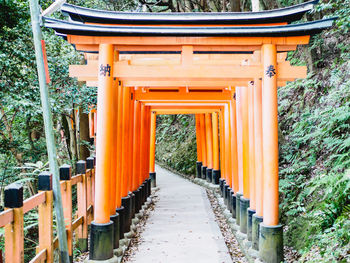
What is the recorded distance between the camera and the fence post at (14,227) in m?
3.29

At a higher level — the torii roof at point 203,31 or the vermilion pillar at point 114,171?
the torii roof at point 203,31

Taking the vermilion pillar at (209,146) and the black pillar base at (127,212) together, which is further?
the vermilion pillar at (209,146)

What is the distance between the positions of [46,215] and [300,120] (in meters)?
7.28

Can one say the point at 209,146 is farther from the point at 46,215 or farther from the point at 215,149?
the point at 46,215

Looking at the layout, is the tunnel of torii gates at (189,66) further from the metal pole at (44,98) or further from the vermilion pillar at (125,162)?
the vermilion pillar at (125,162)

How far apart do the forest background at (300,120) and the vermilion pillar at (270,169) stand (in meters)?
0.46

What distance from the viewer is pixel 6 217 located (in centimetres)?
314

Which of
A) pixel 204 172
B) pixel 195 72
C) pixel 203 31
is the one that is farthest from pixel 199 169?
pixel 203 31

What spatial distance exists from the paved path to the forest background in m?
1.61

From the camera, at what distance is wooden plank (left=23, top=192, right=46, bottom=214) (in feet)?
11.9

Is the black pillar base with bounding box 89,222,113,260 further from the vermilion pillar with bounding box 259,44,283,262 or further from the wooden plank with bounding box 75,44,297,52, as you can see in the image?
the wooden plank with bounding box 75,44,297,52

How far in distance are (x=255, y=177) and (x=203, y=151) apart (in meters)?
10.4

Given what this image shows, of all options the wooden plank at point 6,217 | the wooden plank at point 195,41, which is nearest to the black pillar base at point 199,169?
the wooden plank at point 195,41

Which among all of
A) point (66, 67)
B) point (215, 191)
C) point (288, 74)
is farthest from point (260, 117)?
point (215, 191)
